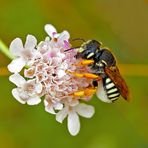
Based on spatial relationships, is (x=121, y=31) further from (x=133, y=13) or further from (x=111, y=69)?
(x=111, y=69)

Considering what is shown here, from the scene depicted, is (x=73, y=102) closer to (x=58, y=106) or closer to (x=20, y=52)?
(x=58, y=106)

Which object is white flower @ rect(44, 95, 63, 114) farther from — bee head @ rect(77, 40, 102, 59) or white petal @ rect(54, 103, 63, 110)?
bee head @ rect(77, 40, 102, 59)

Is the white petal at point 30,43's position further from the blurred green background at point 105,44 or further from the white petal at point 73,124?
the blurred green background at point 105,44

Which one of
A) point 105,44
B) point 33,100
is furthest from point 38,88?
point 105,44

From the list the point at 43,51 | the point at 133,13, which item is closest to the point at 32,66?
the point at 43,51

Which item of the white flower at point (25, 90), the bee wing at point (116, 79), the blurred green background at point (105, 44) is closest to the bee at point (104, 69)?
the bee wing at point (116, 79)

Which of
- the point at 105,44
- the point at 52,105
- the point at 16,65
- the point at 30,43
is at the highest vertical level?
the point at 105,44

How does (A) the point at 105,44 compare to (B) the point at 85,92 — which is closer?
A: (B) the point at 85,92
